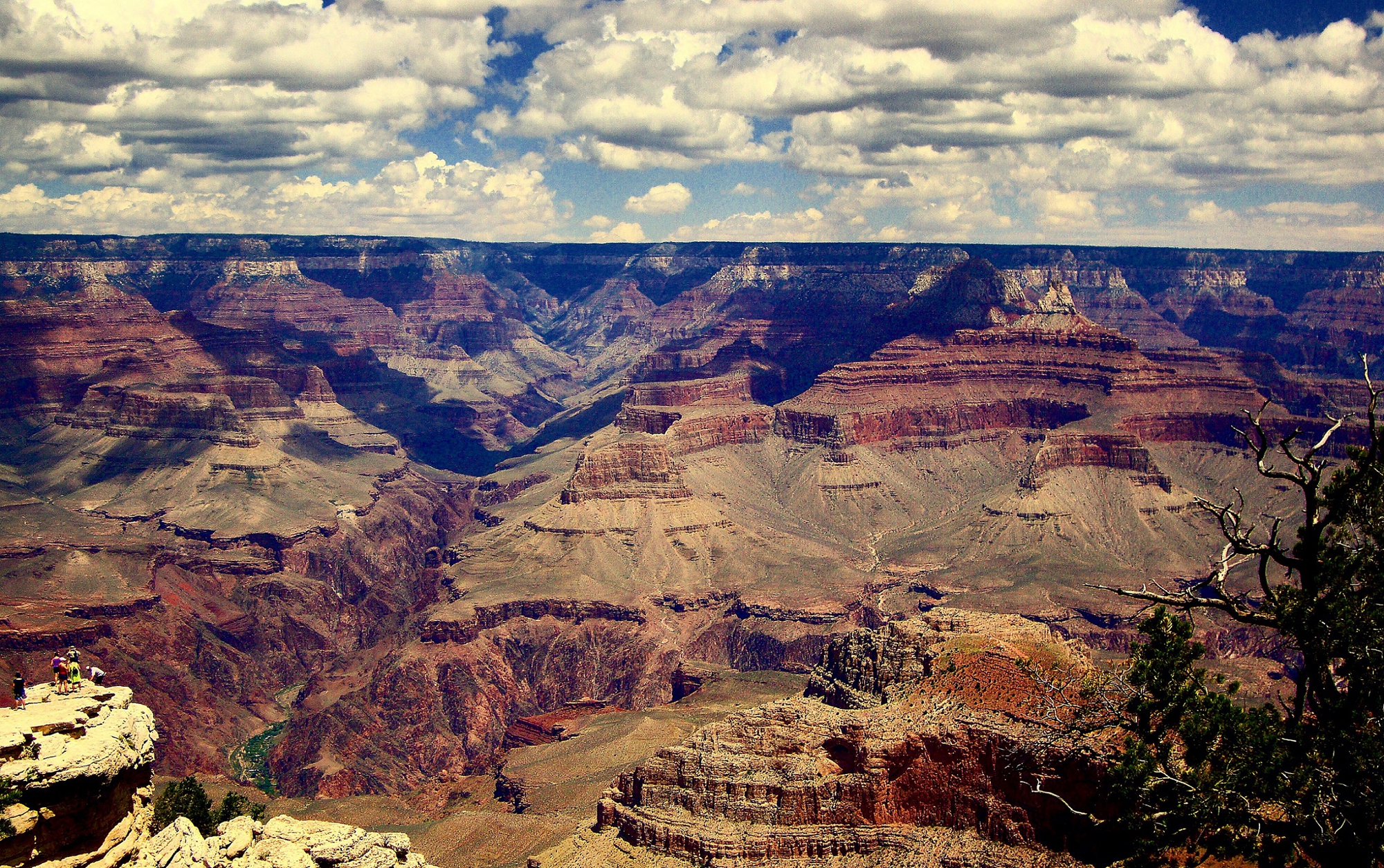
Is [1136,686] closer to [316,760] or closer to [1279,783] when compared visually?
[1279,783]

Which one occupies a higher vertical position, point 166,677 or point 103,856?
point 103,856

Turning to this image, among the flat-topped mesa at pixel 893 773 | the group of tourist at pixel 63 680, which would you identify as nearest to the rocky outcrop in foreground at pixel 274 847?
the group of tourist at pixel 63 680

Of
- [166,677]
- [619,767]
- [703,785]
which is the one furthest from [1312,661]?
[166,677]

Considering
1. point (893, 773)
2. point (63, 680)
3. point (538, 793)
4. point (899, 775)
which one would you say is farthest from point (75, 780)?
point (538, 793)

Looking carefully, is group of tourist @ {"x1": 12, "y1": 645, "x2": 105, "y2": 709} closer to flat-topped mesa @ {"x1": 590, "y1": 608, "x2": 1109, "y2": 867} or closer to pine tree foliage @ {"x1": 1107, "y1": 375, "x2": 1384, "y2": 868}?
flat-topped mesa @ {"x1": 590, "y1": 608, "x2": 1109, "y2": 867}

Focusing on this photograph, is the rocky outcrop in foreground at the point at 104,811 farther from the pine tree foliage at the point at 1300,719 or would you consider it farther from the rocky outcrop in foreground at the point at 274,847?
the pine tree foliage at the point at 1300,719

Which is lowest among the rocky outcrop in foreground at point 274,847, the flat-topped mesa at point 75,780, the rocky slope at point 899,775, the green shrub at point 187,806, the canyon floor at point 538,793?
the canyon floor at point 538,793
